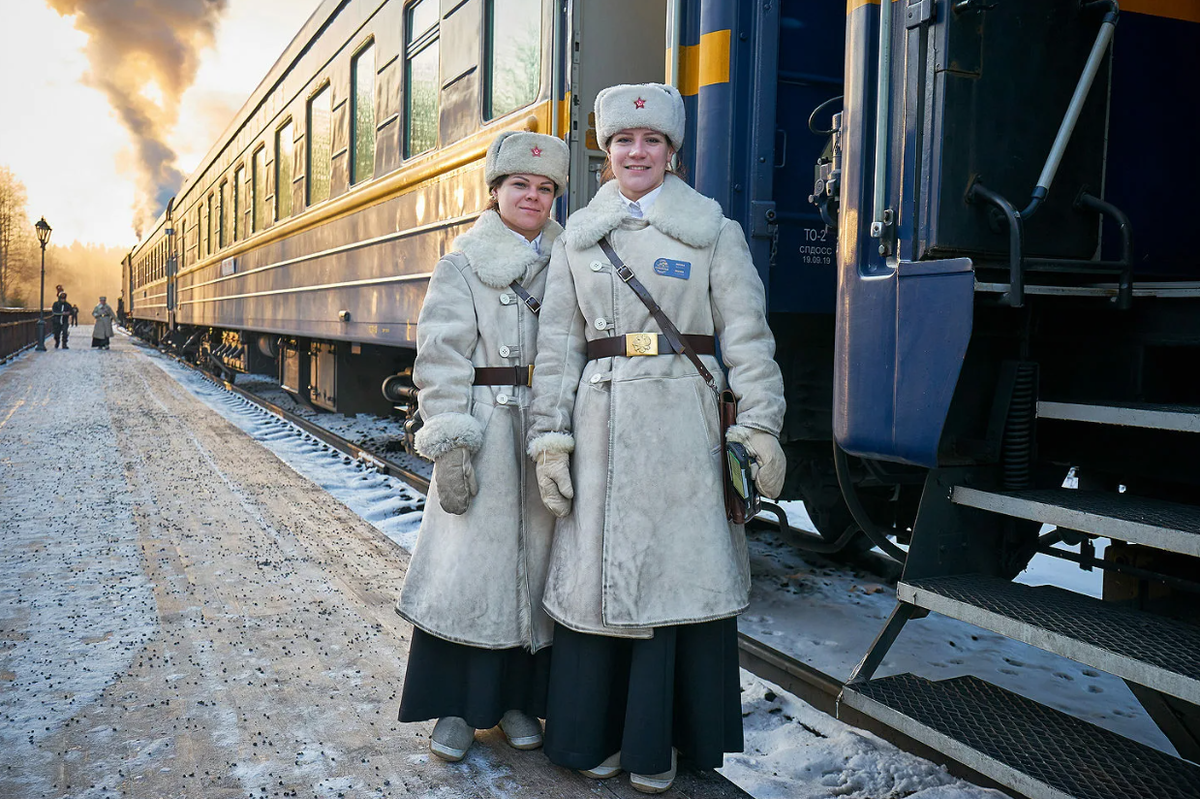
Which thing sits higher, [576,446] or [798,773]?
[576,446]

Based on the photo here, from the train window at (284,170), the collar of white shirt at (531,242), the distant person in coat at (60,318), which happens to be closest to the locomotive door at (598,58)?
the collar of white shirt at (531,242)

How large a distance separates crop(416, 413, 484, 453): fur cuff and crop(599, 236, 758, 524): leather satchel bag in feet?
1.68

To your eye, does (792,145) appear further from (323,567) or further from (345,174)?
(345,174)

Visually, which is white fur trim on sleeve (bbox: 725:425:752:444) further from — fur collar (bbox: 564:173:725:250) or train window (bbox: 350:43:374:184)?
train window (bbox: 350:43:374:184)

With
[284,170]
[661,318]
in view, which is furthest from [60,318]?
[661,318]

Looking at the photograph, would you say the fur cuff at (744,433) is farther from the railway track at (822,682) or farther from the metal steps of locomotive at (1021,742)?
the railway track at (822,682)

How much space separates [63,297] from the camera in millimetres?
25219

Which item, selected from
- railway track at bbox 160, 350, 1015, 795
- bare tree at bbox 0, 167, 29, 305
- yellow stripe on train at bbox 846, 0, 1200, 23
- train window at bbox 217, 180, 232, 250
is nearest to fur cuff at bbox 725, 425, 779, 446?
railway track at bbox 160, 350, 1015, 795

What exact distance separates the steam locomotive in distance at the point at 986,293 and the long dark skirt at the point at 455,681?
0.89m

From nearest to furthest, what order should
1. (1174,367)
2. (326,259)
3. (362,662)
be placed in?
(1174,367), (362,662), (326,259)

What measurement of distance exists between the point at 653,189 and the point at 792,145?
1432 mm

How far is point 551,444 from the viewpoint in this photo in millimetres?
2283

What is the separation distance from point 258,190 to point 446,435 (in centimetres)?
883

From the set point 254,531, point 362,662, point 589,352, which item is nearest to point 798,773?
point 589,352
